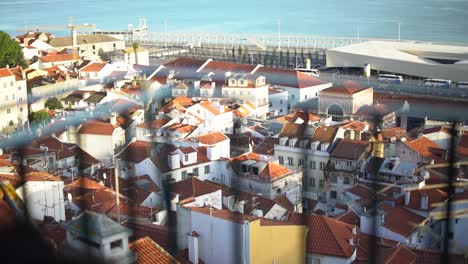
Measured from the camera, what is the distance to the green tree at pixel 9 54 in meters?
13.3

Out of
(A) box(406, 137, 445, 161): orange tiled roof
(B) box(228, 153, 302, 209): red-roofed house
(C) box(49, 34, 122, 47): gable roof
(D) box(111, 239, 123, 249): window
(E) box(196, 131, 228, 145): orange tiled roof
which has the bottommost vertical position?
(B) box(228, 153, 302, 209): red-roofed house

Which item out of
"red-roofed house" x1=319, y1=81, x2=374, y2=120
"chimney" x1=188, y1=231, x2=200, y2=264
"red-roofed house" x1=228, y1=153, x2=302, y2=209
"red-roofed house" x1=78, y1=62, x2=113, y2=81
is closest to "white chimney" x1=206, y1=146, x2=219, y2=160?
"red-roofed house" x1=228, y1=153, x2=302, y2=209

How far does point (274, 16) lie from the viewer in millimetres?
33719

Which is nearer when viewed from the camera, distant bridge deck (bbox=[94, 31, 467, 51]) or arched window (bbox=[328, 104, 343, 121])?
arched window (bbox=[328, 104, 343, 121])

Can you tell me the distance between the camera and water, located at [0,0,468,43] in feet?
86.2

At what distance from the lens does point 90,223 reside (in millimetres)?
1000

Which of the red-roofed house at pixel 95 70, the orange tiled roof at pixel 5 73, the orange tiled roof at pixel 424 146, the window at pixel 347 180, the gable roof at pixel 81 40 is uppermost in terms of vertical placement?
the gable roof at pixel 81 40

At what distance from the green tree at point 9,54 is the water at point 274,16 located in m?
12.1

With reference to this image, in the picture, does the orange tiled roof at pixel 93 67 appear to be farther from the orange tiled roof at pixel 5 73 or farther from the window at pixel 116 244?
the window at pixel 116 244

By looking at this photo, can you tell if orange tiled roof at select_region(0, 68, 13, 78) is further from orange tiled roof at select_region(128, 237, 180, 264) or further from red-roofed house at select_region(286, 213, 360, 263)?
orange tiled roof at select_region(128, 237, 180, 264)

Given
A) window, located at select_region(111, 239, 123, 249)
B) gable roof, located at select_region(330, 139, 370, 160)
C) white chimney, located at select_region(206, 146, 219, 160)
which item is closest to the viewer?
window, located at select_region(111, 239, 123, 249)

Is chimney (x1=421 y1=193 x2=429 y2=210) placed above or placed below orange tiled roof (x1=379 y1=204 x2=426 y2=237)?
above

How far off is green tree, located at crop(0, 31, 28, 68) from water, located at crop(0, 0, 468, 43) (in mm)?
12091

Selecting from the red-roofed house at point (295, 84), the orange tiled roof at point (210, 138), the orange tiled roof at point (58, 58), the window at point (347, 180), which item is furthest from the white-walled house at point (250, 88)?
the orange tiled roof at point (58, 58)
